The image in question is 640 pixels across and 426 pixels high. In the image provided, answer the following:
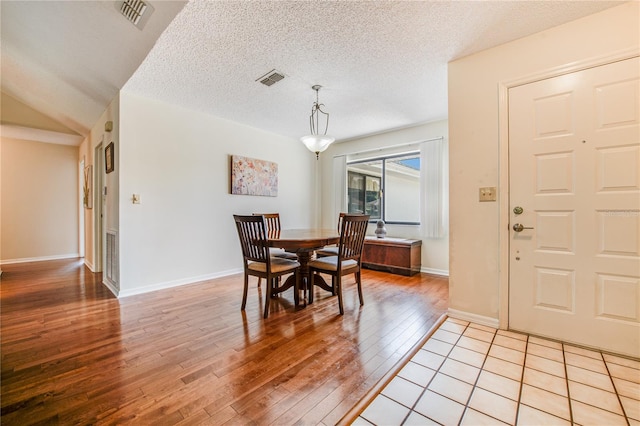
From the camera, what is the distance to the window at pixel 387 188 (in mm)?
4590

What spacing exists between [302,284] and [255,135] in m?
2.73

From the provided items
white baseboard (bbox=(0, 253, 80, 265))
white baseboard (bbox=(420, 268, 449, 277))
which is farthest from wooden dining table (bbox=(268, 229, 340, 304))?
white baseboard (bbox=(0, 253, 80, 265))

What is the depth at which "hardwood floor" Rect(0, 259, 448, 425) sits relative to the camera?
1.30 m

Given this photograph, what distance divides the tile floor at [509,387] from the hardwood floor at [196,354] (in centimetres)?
18

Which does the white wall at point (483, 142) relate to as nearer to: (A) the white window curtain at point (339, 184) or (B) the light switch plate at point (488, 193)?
(B) the light switch plate at point (488, 193)

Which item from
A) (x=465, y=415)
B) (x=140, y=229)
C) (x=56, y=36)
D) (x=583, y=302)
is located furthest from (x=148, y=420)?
(x=56, y=36)

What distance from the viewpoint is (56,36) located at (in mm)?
2264

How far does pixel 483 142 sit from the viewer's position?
2242mm

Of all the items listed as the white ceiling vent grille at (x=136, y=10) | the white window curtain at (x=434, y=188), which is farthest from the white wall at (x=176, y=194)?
the white window curtain at (x=434, y=188)

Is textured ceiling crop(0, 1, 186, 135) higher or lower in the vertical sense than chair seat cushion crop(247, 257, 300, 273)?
higher

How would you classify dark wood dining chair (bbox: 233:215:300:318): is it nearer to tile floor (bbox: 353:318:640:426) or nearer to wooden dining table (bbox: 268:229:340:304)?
wooden dining table (bbox: 268:229:340:304)

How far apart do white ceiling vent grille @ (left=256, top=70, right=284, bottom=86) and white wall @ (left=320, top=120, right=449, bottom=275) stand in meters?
2.52

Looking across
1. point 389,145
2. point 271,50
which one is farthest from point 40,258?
point 389,145

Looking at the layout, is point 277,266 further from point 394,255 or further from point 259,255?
point 394,255
